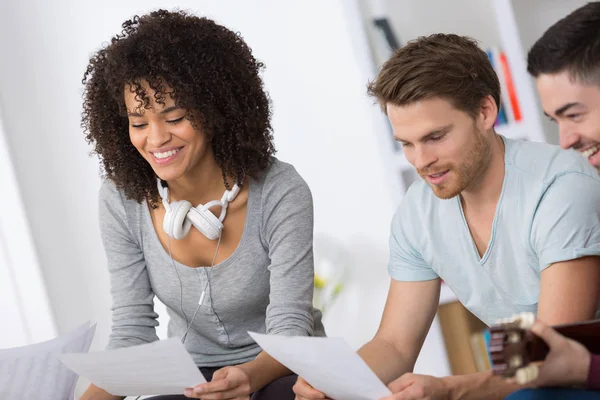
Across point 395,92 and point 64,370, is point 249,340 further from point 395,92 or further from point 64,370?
point 395,92

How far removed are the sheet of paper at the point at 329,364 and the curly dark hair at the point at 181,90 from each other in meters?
0.68

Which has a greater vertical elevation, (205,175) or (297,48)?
(297,48)

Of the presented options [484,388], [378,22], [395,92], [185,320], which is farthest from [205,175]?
[378,22]

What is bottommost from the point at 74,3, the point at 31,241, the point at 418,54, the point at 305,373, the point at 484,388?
the point at 484,388

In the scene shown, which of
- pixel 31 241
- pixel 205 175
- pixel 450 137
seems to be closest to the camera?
pixel 450 137

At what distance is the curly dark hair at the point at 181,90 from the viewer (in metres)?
1.88

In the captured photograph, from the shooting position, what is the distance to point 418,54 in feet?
5.50

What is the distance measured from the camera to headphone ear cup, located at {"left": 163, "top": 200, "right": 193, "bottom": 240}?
1.91 meters

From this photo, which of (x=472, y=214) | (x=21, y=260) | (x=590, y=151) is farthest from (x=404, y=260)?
(x=21, y=260)

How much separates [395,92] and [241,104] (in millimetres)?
459

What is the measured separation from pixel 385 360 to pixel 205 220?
1.71ft

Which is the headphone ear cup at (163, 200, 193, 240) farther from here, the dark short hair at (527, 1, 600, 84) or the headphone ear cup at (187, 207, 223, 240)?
the dark short hair at (527, 1, 600, 84)

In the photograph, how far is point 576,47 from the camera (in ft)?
4.78

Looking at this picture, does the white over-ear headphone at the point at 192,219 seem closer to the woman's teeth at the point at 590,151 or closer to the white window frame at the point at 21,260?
the woman's teeth at the point at 590,151
